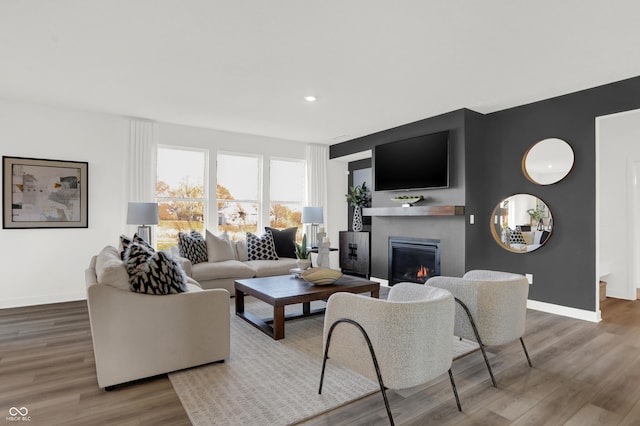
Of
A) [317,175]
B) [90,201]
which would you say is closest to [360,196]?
[317,175]

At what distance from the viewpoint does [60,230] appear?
469cm

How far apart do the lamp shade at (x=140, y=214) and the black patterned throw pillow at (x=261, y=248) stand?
144cm

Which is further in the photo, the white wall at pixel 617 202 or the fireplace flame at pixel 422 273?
the fireplace flame at pixel 422 273

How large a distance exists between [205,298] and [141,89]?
2637mm

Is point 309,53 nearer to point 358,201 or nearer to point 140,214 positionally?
point 140,214

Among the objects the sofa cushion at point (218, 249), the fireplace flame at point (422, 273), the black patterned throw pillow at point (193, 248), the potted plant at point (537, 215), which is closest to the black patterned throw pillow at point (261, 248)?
the sofa cushion at point (218, 249)

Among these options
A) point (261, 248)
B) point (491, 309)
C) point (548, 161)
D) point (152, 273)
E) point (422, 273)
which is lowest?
point (422, 273)

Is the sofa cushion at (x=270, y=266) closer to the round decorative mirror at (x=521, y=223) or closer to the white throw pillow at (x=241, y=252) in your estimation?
the white throw pillow at (x=241, y=252)

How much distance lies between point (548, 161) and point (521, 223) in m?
0.81

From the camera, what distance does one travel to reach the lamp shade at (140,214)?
462cm

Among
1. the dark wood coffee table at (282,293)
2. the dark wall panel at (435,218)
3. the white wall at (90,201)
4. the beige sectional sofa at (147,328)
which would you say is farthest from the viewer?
the dark wall panel at (435,218)

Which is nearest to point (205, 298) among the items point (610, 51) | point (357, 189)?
point (610, 51)

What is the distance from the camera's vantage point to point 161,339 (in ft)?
7.99

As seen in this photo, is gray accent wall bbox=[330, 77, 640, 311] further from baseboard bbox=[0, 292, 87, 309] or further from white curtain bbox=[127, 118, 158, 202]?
baseboard bbox=[0, 292, 87, 309]
